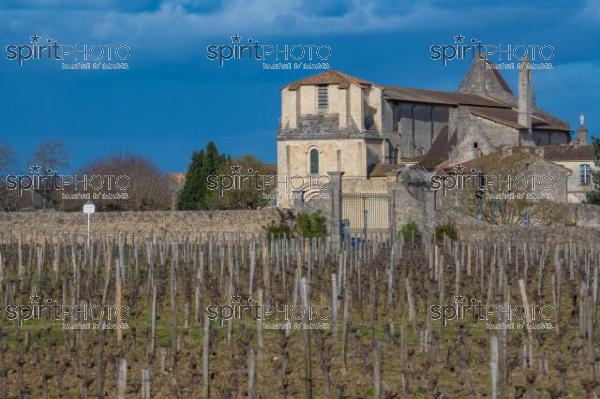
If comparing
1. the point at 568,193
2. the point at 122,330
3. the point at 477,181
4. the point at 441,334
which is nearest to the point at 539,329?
the point at 441,334

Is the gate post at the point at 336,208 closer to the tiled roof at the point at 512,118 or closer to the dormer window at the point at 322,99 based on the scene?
the dormer window at the point at 322,99

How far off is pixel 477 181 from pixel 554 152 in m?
13.1

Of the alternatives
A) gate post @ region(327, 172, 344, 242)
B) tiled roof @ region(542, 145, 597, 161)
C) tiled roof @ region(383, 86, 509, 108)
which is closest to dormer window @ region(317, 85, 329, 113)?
tiled roof @ region(383, 86, 509, 108)

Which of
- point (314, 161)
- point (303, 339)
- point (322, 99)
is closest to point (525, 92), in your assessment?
point (322, 99)

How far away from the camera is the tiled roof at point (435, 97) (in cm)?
5797

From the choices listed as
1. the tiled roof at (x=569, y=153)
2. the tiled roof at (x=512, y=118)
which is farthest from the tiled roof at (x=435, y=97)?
the tiled roof at (x=569, y=153)

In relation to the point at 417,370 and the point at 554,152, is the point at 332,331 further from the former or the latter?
the point at 554,152

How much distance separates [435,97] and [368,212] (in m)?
22.5

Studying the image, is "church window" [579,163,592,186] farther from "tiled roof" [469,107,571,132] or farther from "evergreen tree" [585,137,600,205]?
"tiled roof" [469,107,571,132]

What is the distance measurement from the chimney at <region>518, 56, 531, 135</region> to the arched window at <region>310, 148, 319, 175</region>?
905cm

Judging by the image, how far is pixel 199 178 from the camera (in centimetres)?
5753

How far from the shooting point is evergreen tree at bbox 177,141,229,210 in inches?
2217

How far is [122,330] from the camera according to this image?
1742 cm

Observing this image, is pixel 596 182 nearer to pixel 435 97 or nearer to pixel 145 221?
pixel 435 97
